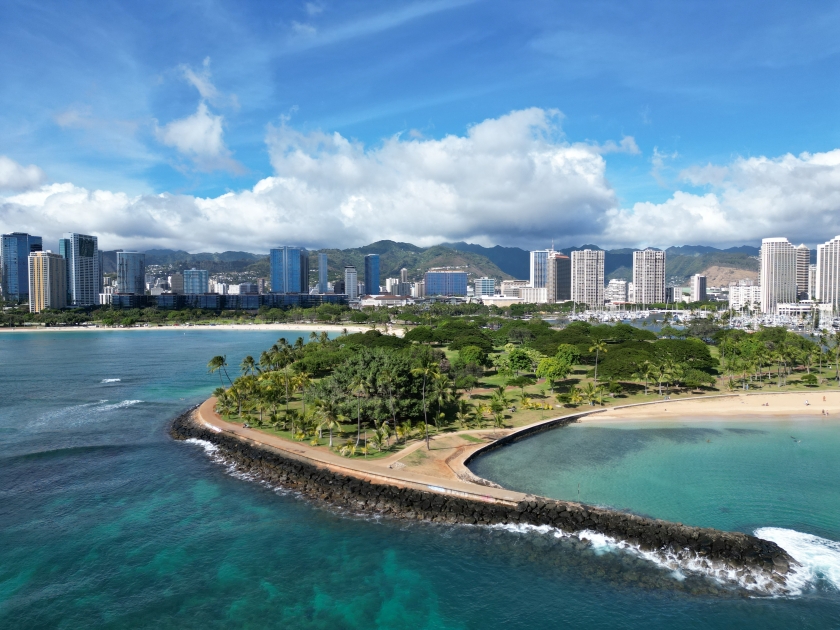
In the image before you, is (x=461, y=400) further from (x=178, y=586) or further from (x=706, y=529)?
(x=178, y=586)

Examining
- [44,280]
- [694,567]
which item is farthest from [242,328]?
[694,567]

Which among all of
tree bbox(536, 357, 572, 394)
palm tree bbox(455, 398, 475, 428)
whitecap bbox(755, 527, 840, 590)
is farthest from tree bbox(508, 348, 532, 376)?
whitecap bbox(755, 527, 840, 590)

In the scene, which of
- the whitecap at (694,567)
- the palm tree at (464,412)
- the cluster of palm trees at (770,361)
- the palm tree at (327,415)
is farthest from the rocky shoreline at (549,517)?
the cluster of palm trees at (770,361)

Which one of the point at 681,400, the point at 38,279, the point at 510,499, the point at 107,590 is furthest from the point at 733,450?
the point at 38,279

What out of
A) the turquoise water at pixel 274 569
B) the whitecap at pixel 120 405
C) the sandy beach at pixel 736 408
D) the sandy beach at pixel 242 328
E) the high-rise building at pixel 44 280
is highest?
the high-rise building at pixel 44 280

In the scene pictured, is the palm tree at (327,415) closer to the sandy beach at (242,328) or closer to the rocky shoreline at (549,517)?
the rocky shoreline at (549,517)

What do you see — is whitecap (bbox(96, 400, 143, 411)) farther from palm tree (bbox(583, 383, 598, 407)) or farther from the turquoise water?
palm tree (bbox(583, 383, 598, 407))

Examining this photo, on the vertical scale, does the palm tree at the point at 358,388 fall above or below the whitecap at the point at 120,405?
above

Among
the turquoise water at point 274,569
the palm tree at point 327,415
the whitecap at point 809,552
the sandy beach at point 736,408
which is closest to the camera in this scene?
the turquoise water at point 274,569
